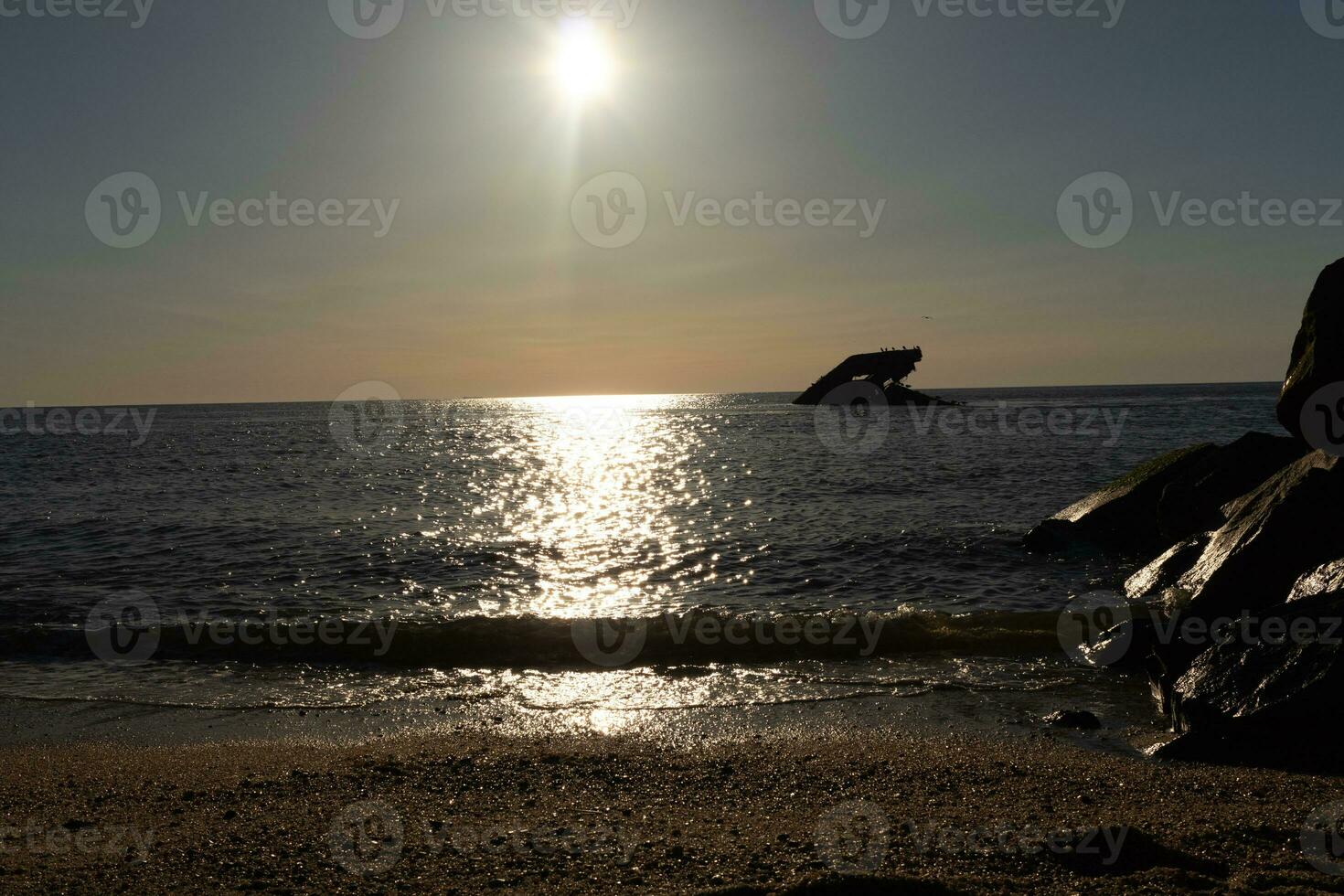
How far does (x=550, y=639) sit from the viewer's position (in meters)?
12.7

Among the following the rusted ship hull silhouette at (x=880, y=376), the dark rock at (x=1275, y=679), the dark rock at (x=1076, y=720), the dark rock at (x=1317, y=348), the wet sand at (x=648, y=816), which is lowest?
the dark rock at (x=1076, y=720)

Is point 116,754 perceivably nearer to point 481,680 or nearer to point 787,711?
point 481,680

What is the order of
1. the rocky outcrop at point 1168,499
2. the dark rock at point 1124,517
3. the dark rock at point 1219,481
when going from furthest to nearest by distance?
1. the dark rock at point 1124,517
2. the rocky outcrop at point 1168,499
3. the dark rock at point 1219,481

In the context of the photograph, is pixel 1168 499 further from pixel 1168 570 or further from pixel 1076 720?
pixel 1076 720

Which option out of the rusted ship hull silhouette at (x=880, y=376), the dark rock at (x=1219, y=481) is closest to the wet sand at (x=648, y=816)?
the dark rock at (x=1219, y=481)

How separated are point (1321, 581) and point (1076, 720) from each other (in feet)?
10.1

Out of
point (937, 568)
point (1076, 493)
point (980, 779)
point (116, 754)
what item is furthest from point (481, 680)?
point (1076, 493)

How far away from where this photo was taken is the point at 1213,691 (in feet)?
24.5

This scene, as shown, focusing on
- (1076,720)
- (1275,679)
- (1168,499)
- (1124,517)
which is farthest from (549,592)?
(1124,517)

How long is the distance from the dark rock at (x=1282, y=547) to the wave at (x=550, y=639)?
2220 mm

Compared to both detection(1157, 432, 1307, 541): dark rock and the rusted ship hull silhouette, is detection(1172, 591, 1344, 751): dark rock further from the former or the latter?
the rusted ship hull silhouette

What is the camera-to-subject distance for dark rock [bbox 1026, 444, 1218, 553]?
17844mm

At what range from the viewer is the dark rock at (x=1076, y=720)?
839cm

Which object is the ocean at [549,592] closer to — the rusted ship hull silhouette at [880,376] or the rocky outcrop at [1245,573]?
the rocky outcrop at [1245,573]
